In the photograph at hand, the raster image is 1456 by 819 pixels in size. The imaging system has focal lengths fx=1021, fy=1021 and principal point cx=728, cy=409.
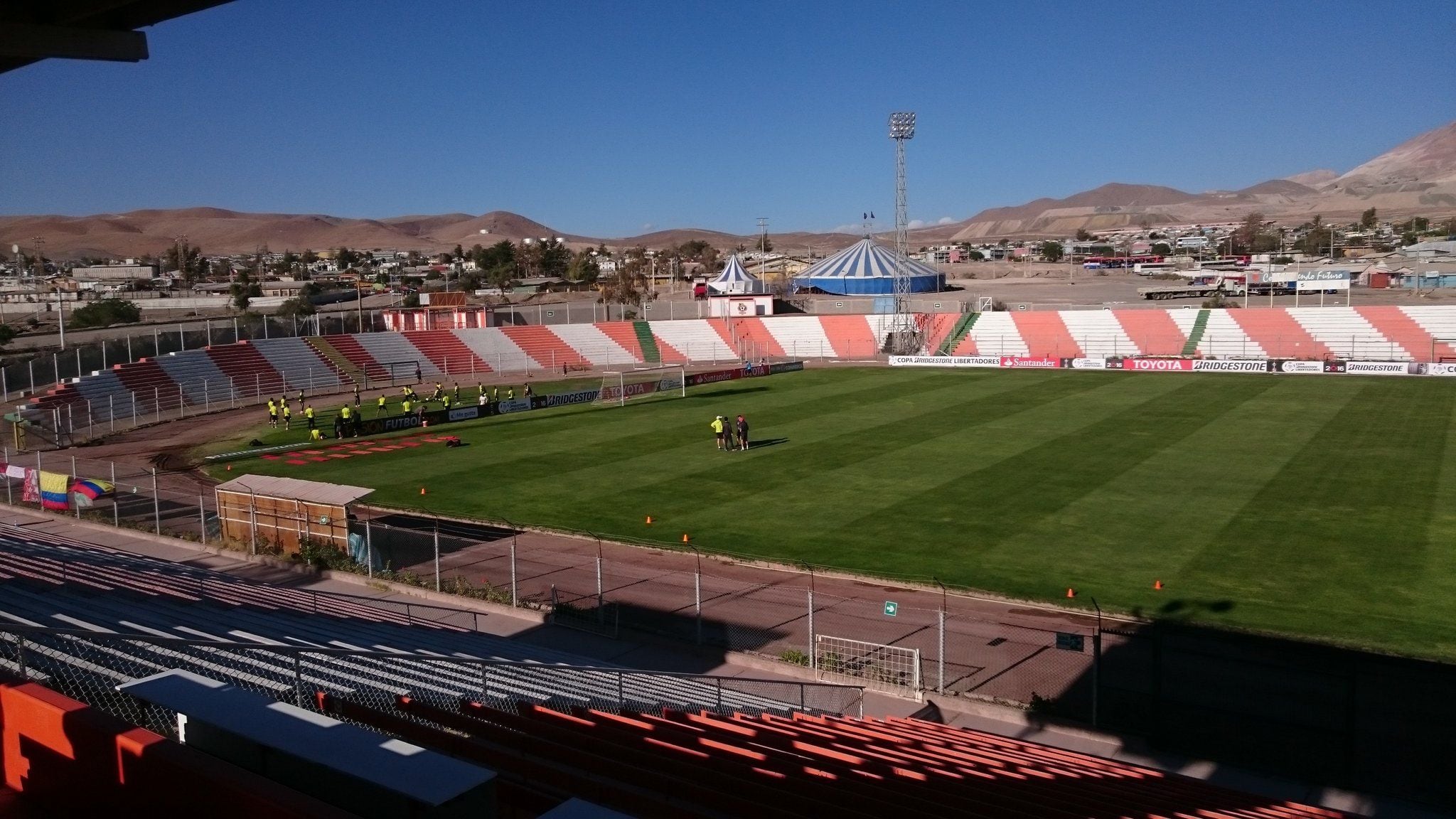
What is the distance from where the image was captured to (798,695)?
15.1 m

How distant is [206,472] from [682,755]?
32902 mm

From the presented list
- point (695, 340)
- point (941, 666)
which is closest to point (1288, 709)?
point (941, 666)

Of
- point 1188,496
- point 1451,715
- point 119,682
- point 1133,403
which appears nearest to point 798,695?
point 1451,715

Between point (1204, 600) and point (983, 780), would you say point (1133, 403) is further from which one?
point (983, 780)

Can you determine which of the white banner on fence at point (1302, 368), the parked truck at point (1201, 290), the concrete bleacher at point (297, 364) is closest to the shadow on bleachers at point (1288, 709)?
the white banner on fence at point (1302, 368)

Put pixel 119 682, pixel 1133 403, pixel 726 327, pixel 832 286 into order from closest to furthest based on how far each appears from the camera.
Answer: pixel 119 682
pixel 1133 403
pixel 726 327
pixel 832 286

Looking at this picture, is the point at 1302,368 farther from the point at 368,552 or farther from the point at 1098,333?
the point at 368,552

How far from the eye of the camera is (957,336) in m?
76.6

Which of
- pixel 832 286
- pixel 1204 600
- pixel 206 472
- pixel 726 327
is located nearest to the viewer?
pixel 1204 600

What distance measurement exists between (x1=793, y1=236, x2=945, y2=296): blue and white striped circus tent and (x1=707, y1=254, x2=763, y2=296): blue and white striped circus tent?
6.83 m

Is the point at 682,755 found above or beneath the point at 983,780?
above

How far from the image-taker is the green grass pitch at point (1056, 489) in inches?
798

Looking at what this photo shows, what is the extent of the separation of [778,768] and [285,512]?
18335 millimetres

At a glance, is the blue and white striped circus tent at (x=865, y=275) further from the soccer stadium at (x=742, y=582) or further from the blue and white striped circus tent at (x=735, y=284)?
the soccer stadium at (x=742, y=582)
